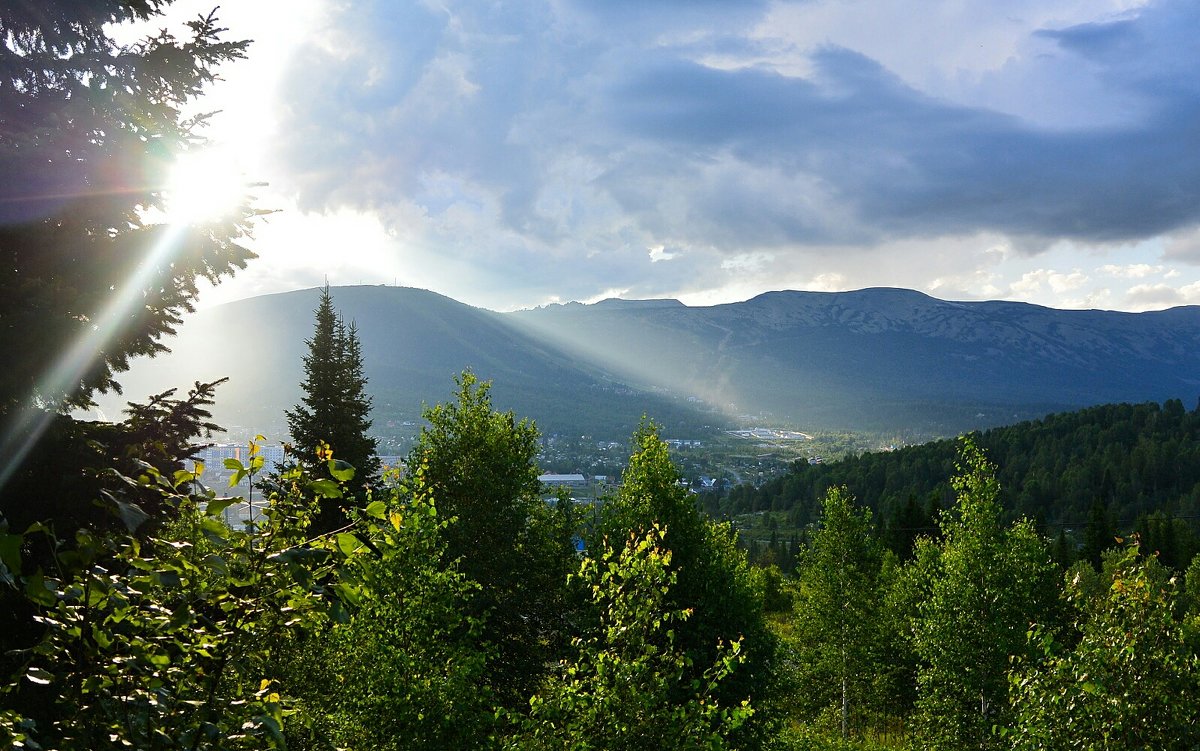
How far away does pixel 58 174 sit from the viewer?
8.82 metres

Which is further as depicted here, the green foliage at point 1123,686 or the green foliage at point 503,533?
the green foliage at point 503,533

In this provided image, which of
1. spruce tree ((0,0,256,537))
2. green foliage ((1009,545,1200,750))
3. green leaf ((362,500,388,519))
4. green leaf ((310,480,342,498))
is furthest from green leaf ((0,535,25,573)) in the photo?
green foliage ((1009,545,1200,750))

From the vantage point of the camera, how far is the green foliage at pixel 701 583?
18578 millimetres

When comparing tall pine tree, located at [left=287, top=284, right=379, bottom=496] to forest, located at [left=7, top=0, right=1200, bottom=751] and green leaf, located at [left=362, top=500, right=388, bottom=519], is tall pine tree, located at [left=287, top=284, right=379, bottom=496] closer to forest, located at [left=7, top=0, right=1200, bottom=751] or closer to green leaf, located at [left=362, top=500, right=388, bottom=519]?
forest, located at [left=7, top=0, right=1200, bottom=751]

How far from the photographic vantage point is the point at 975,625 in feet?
70.4

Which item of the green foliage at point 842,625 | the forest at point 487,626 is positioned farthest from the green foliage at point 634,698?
the green foliage at point 842,625

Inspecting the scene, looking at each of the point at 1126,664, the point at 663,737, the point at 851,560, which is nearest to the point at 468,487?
the point at 663,737

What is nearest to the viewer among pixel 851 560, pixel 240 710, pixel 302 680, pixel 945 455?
pixel 240 710

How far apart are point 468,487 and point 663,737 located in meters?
13.0

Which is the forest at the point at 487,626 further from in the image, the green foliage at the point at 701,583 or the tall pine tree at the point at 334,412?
the tall pine tree at the point at 334,412

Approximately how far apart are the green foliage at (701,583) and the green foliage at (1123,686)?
27.2ft

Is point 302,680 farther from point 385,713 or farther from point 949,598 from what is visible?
point 949,598

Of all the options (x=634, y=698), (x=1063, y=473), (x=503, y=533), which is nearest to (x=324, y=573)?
(x=634, y=698)

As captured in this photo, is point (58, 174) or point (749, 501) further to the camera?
point (749, 501)
